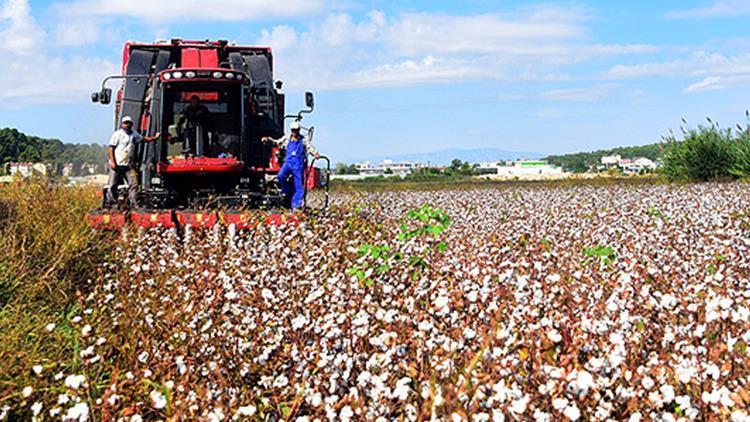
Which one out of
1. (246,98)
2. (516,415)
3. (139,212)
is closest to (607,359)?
(516,415)

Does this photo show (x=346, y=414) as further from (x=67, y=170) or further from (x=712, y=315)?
(x=67, y=170)

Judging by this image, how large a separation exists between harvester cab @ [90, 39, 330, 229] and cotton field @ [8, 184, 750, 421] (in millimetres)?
4437

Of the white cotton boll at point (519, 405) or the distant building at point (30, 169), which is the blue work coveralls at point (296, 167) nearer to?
the distant building at point (30, 169)

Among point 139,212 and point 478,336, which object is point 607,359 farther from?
point 139,212

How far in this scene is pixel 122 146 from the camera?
1393cm

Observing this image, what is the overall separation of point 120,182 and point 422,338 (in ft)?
36.0

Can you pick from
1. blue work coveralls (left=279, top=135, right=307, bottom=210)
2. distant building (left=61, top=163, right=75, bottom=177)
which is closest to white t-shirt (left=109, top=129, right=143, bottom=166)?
distant building (left=61, top=163, right=75, bottom=177)

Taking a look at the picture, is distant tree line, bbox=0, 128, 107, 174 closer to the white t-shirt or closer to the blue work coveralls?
the white t-shirt

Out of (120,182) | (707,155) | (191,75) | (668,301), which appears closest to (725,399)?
(668,301)

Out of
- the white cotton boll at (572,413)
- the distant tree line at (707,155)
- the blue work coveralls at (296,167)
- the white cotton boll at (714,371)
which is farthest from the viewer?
the distant tree line at (707,155)

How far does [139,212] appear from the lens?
12.3 metres

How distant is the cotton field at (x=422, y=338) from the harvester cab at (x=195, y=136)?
4.44m

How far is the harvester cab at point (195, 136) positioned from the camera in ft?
44.3

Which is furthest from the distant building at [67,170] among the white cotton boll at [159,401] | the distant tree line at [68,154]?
the white cotton boll at [159,401]
